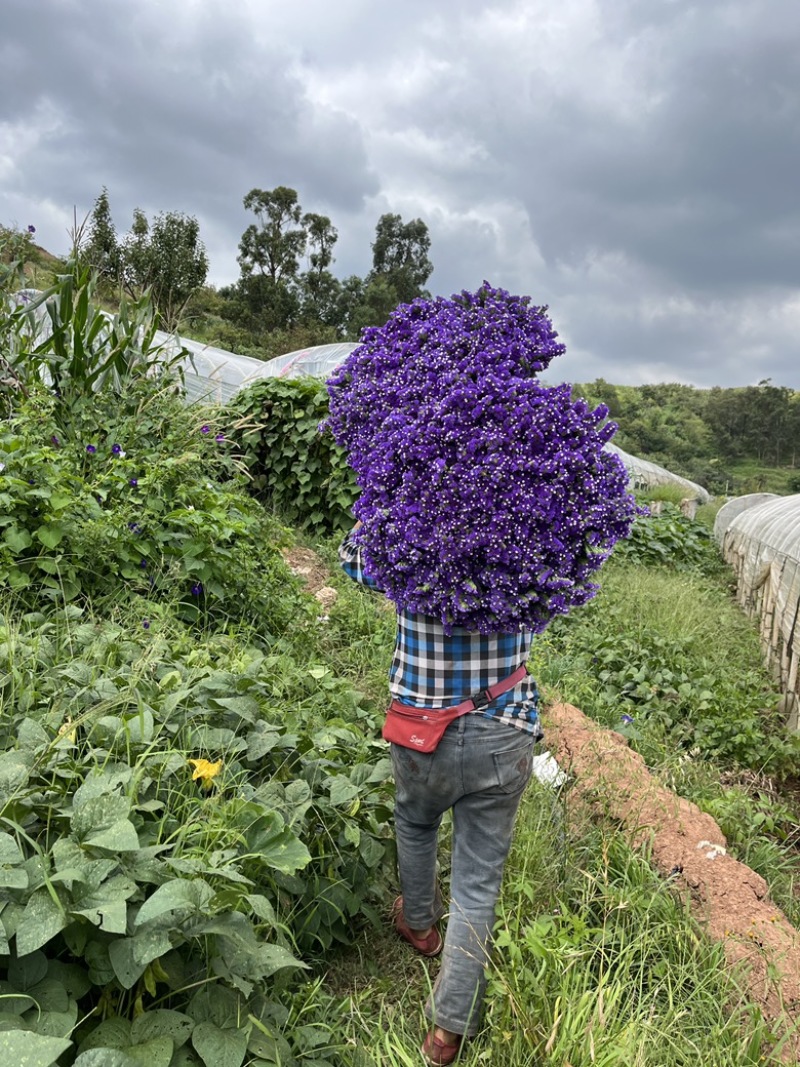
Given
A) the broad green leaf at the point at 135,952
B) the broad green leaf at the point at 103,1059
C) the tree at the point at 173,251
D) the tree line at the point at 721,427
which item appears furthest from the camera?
the tree line at the point at 721,427

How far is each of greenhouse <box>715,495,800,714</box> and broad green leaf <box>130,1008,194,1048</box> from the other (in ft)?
12.8

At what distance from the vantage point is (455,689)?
5.35ft

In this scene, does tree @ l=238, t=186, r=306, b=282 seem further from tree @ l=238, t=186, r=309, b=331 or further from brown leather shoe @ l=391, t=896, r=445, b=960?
brown leather shoe @ l=391, t=896, r=445, b=960

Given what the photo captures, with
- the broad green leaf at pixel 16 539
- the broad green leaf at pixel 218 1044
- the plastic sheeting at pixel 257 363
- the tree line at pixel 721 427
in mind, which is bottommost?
the broad green leaf at pixel 218 1044

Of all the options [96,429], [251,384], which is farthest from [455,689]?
[251,384]

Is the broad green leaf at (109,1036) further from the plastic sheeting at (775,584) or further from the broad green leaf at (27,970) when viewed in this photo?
the plastic sheeting at (775,584)

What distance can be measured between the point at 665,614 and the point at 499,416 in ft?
14.8

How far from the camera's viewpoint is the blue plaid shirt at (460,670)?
Answer: 5.34 ft

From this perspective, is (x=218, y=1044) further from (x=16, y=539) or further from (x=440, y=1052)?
(x=16, y=539)

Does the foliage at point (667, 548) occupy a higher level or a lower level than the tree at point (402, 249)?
lower

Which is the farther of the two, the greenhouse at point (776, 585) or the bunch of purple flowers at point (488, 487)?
the greenhouse at point (776, 585)

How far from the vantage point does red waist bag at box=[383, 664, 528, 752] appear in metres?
1.59

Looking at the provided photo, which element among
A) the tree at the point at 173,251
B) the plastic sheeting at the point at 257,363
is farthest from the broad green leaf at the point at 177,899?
the tree at the point at 173,251

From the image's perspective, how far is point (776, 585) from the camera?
18.2 ft
